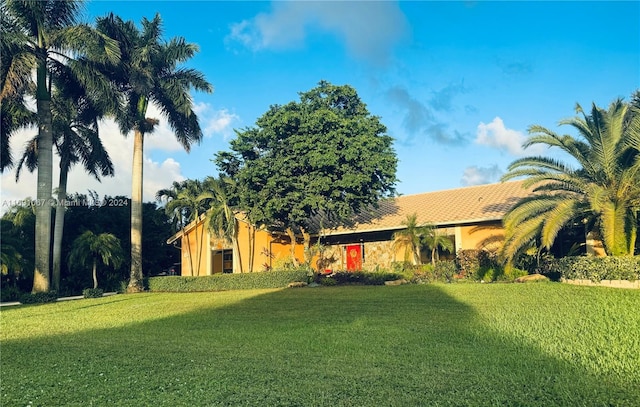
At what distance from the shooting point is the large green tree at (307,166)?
23.5 m

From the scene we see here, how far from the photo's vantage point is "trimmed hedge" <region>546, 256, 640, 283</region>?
14.3 meters

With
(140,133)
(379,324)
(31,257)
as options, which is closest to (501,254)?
(379,324)

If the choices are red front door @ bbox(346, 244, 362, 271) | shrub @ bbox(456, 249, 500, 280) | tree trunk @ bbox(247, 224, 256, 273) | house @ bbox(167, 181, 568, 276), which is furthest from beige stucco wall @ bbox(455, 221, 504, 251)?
tree trunk @ bbox(247, 224, 256, 273)

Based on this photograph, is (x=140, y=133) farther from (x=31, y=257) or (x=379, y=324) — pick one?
(x=379, y=324)

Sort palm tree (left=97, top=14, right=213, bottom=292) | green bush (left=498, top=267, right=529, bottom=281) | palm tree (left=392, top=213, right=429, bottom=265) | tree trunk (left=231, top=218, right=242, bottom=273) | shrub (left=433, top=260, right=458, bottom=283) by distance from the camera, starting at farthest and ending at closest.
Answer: tree trunk (left=231, top=218, right=242, bottom=273) < palm tree (left=97, top=14, right=213, bottom=292) < palm tree (left=392, top=213, right=429, bottom=265) < shrub (left=433, top=260, right=458, bottom=283) < green bush (left=498, top=267, right=529, bottom=281)

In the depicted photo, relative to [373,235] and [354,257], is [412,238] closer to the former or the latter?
[373,235]

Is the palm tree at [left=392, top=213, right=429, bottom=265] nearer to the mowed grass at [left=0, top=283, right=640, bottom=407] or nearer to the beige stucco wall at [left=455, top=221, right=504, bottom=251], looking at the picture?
the beige stucco wall at [left=455, top=221, right=504, bottom=251]

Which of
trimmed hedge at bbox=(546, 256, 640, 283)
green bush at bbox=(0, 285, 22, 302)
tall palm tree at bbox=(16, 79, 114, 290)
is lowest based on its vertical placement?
green bush at bbox=(0, 285, 22, 302)

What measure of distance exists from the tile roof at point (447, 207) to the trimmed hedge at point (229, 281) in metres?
5.16

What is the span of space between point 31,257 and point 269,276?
14.5 metres

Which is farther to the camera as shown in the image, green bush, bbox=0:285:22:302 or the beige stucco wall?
green bush, bbox=0:285:22:302

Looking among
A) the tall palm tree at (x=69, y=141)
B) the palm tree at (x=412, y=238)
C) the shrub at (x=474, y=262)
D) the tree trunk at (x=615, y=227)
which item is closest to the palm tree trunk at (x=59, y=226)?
the tall palm tree at (x=69, y=141)

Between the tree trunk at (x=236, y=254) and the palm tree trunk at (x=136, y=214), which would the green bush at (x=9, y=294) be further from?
the tree trunk at (x=236, y=254)

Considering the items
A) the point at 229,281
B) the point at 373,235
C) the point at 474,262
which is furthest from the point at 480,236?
the point at 229,281
